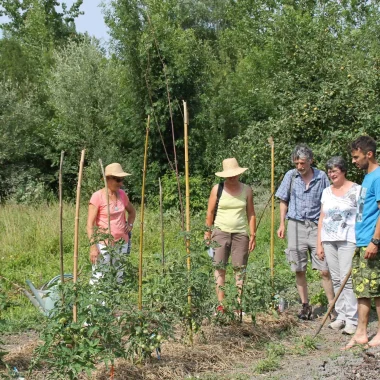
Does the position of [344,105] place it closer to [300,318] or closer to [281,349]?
[300,318]

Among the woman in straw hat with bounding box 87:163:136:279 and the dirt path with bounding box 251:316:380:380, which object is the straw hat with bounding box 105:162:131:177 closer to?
the woman in straw hat with bounding box 87:163:136:279

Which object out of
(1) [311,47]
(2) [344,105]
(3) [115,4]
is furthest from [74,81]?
(2) [344,105]

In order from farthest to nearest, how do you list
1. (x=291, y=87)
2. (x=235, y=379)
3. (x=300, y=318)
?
(x=291, y=87) → (x=300, y=318) → (x=235, y=379)

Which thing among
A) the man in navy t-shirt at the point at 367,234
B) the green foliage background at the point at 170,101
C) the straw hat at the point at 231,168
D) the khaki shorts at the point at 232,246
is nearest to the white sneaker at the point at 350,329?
the man in navy t-shirt at the point at 367,234

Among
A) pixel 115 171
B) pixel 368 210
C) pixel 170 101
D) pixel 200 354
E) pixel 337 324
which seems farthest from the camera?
pixel 170 101

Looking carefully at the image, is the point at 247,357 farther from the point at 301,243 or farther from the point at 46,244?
the point at 46,244

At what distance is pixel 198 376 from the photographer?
4.42 metres

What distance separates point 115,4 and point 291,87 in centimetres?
518

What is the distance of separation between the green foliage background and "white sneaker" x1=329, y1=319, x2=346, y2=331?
403cm

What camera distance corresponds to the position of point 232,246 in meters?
5.93

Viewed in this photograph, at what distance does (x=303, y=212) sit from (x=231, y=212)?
72 centimetres

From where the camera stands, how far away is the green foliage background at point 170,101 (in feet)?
34.3

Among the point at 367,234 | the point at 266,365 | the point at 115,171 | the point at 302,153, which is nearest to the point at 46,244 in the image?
the point at 115,171

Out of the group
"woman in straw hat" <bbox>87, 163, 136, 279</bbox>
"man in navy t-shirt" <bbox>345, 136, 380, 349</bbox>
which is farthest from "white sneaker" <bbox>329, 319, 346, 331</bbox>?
"woman in straw hat" <bbox>87, 163, 136, 279</bbox>
